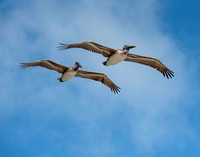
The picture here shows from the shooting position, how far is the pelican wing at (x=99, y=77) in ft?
107

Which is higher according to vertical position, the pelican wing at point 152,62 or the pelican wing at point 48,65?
the pelican wing at point 152,62

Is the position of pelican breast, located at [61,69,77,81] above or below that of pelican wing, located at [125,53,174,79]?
below

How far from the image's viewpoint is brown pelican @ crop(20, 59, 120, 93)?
30.4 metres

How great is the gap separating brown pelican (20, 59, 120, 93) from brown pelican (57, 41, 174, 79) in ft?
9.63

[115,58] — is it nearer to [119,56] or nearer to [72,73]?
[119,56]

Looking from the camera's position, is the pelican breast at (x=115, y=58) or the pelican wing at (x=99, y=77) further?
the pelican wing at (x=99, y=77)

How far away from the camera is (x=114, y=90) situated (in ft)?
113

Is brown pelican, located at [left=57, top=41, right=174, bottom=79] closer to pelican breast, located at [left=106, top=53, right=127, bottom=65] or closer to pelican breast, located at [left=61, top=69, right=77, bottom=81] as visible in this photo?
pelican breast, located at [left=106, top=53, right=127, bottom=65]

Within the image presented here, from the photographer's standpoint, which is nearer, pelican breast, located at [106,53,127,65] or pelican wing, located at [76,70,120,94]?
pelican breast, located at [106,53,127,65]

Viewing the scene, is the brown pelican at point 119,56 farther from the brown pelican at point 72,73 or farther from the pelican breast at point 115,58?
the brown pelican at point 72,73

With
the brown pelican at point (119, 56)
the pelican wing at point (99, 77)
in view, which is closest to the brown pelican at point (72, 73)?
the pelican wing at point (99, 77)

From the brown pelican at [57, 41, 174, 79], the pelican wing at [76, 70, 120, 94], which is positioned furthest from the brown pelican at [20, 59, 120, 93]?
the brown pelican at [57, 41, 174, 79]

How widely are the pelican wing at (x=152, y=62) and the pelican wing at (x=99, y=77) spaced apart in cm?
324

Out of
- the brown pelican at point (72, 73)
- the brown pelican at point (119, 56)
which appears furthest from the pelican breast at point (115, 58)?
the brown pelican at point (72, 73)
